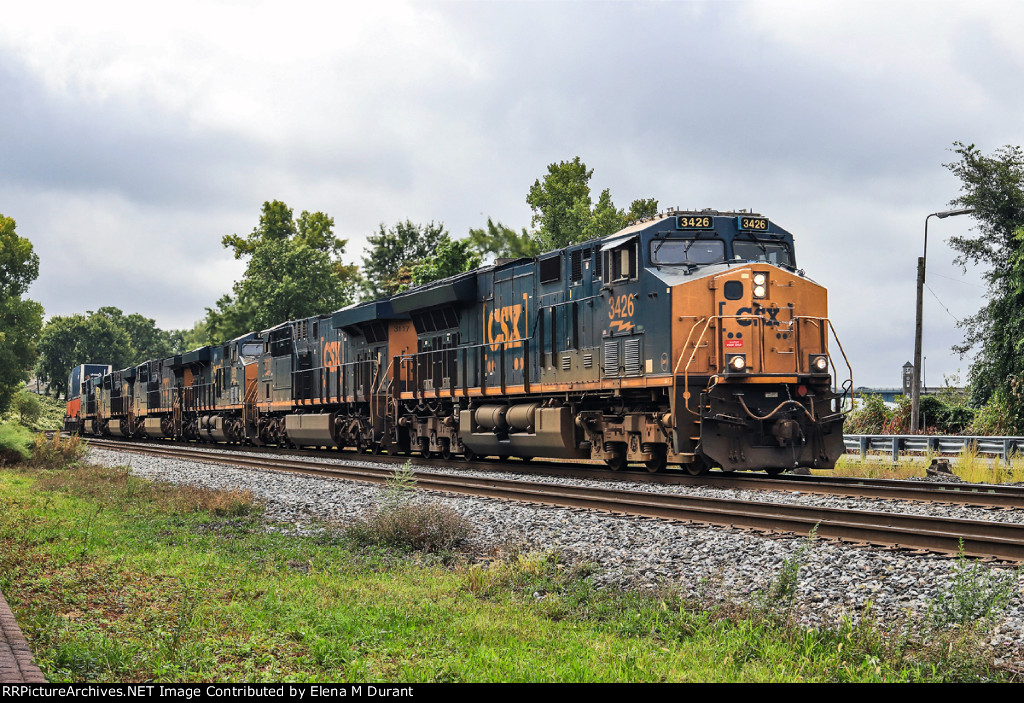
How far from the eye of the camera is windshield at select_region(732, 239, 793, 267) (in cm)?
1555

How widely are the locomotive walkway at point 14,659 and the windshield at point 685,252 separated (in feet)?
37.3

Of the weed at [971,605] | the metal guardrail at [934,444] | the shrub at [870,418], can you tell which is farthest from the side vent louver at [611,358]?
→ the shrub at [870,418]

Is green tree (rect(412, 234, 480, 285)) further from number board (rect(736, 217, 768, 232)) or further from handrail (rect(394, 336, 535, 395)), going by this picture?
number board (rect(736, 217, 768, 232))

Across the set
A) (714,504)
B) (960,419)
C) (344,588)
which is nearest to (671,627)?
(344,588)

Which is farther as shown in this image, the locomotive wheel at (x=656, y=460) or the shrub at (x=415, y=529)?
the locomotive wheel at (x=656, y=460)

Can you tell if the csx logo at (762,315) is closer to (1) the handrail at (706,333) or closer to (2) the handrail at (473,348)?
(1) the handrail at (706,333)

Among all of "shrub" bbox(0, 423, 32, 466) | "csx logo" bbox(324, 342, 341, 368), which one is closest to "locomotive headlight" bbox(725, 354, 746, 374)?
"csx logo" bbox(324, 342, 341, 368)

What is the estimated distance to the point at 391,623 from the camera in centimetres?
643

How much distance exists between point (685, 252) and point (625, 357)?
1.99 metres

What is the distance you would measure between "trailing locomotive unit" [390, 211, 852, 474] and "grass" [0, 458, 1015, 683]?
20.6 ft

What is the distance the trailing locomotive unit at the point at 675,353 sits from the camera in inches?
562

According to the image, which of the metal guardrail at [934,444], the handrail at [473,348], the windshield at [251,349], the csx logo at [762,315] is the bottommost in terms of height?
the metal guardrail at [934,444]

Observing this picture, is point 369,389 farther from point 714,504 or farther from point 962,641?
point 962,641

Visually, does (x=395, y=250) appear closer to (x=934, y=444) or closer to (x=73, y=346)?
(x=934, y=444)
